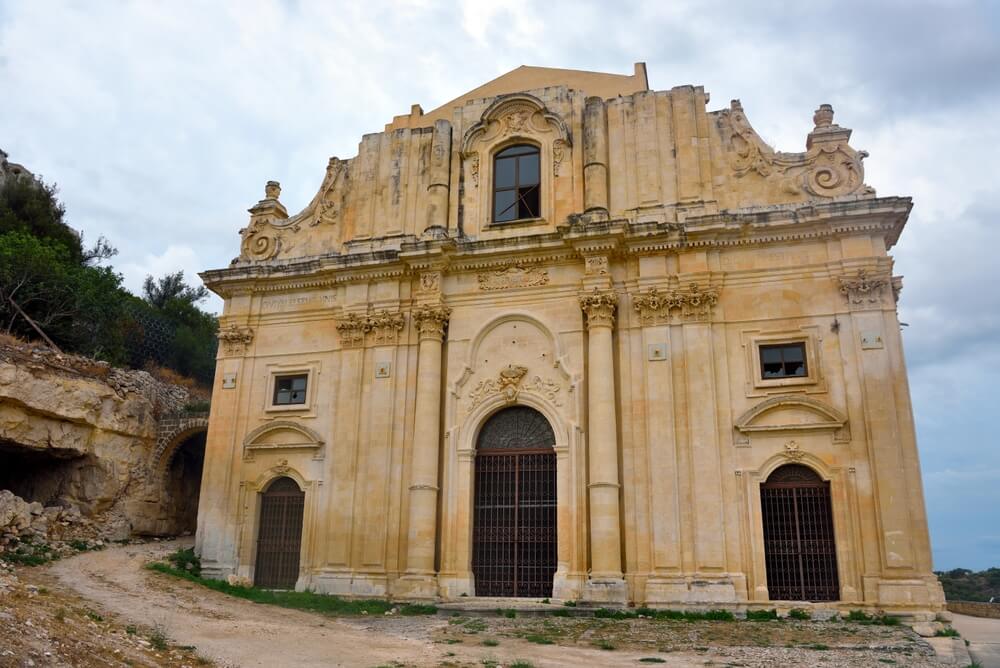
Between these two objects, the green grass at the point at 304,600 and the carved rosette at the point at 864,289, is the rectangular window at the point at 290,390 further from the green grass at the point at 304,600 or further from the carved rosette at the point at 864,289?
the carved rosette at the point at 864,289

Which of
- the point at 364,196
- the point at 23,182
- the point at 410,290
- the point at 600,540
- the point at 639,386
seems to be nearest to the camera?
the point at 600,540

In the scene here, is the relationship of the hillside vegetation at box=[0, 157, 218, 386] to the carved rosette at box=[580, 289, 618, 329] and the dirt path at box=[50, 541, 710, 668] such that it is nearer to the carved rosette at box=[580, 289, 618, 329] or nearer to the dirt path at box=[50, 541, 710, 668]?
the dirt path at box=[50, 541, 710, 668]

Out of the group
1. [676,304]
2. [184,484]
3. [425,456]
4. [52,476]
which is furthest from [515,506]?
[184,484]

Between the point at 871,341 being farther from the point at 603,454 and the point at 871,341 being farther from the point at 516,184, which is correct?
the point at 516,184

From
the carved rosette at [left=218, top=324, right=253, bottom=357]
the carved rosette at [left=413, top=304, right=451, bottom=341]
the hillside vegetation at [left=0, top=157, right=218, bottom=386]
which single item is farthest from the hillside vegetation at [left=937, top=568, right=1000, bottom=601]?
the hillside vegetation at [left=0, top=157, right=218, bottom=386]

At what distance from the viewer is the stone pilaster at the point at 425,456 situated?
54.4 ft

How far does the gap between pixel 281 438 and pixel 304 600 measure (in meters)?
4.35

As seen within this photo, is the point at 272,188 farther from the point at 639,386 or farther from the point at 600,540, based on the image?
the point at 600,540

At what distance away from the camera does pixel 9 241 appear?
25906mm

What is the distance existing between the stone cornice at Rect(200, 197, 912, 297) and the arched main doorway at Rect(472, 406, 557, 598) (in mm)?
3604

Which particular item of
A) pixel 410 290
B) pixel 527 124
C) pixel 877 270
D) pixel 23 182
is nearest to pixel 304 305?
pixel 410 290

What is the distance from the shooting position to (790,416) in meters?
15.9

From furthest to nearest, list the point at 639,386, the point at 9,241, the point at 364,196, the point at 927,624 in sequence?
the point at 9,241 → the point at 364,196 → the point at 639,386 → the point at 927,624

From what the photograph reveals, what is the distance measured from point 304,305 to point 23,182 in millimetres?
19048
